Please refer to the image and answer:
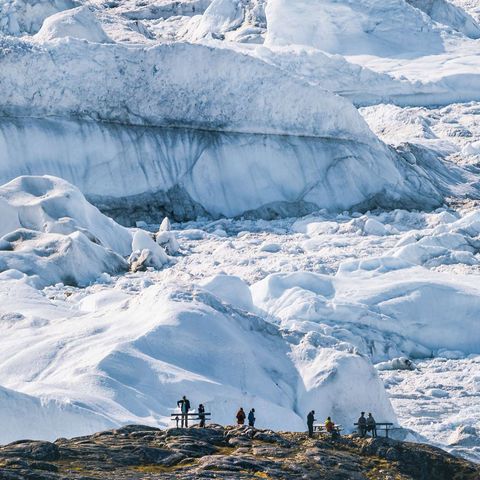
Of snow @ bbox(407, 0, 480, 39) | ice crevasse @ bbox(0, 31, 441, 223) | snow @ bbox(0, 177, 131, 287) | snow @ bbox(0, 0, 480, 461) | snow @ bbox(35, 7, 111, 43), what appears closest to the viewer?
snow @ bbox(0, 0, 480, 461)

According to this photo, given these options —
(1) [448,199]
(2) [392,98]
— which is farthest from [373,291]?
(2) [392,98]

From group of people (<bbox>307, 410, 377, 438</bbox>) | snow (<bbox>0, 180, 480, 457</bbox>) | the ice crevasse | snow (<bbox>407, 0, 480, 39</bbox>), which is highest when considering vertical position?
snow (<bbox>407, 0, 480, 39</bbox>)

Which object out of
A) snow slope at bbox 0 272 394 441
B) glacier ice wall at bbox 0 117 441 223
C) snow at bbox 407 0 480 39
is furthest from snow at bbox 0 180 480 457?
snow at bbox 407 0 480 39

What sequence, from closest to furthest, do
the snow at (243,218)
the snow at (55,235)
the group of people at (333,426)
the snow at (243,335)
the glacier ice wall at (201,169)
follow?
the group of people at (333,426) → the snow at (243,335) → the snow at (243,218) → the snow at (55,235) → the glacier ice wall at (201,169)

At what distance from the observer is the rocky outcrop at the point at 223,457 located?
1852cm

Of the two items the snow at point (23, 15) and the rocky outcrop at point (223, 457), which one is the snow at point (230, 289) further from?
the snow at point (23, 15)

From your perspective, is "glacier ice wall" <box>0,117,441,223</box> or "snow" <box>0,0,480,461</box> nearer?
"snow" <box>0,0,480,461</box>

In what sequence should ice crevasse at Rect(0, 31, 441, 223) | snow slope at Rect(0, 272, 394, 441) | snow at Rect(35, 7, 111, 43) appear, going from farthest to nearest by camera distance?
snow at Rect(35, 7, 111, 43)
ice crevasse at Rect(0, 31, 441, 223)
snow slope at Rect(0, 272, 394, 441)

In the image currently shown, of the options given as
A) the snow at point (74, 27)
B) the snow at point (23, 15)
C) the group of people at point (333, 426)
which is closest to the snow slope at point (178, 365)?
the group of people at point (333, 426)

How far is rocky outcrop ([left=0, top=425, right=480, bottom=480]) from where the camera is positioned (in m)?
18.5

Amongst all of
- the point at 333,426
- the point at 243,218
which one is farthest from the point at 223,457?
the point at 243,218

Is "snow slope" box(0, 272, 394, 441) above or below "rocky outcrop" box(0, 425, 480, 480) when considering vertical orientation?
below

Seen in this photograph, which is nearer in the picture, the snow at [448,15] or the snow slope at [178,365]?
the snow slope at [178,365]

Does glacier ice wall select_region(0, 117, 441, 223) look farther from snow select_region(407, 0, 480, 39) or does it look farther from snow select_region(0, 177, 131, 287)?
snow select_region(407, 0, 480, 39)
